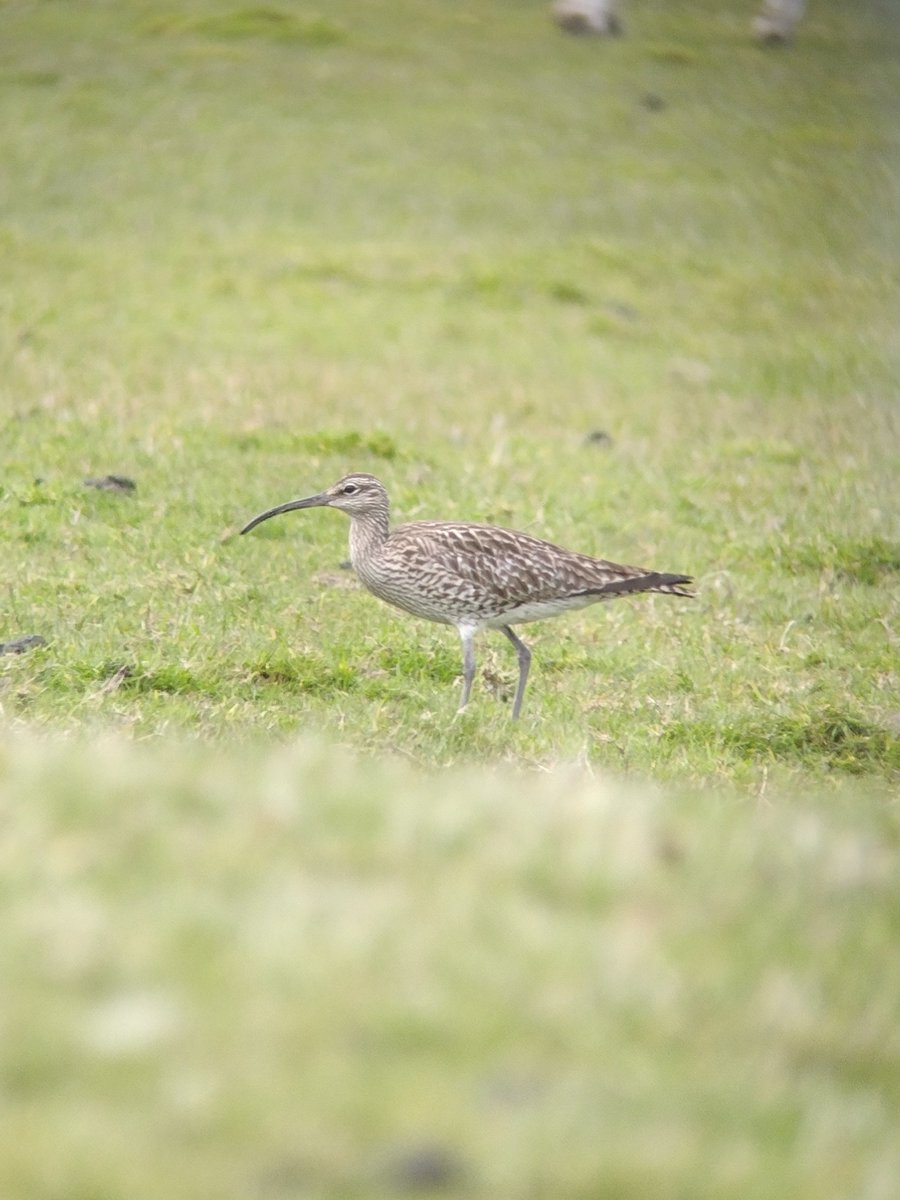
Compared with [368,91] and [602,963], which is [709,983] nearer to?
[602,963]

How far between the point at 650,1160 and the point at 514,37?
40782 millimetres

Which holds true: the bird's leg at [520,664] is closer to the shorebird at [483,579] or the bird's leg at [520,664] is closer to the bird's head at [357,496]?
the shorebird at [483,579]

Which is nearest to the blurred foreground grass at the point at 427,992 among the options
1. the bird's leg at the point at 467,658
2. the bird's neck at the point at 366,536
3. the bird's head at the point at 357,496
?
the bird's leg at the point at 467,658

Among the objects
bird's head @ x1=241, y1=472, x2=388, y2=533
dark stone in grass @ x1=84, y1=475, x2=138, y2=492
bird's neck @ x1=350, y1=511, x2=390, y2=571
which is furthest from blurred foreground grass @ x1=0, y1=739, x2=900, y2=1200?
dark stone in grass @ x1=84, y1=475, x2=138, y2=492

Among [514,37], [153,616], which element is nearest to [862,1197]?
[153,616]

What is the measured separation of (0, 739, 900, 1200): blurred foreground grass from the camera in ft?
13.3

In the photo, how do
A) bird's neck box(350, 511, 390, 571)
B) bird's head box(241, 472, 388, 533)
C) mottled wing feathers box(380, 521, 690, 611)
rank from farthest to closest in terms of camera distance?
bird's head box(241, 472, 388, 533), bird's neck box(350, 511, 390, 571), mottled wing feathers box(380, 521, 690, 611)

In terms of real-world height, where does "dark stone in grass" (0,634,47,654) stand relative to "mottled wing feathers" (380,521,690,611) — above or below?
below

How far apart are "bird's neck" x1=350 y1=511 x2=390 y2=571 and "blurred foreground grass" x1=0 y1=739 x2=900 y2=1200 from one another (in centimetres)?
513

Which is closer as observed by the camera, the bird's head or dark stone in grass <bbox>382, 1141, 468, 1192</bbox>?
dark stone in grass <bbox>382, 1141, 468, 1192</bbox>

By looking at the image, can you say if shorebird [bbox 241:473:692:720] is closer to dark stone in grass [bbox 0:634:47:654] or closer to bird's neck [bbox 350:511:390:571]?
bird's neck [bbox 350:511:390:571]

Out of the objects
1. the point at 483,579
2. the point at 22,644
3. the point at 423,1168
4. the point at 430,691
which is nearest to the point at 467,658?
the point at 430,691

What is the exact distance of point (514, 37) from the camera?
42062mm

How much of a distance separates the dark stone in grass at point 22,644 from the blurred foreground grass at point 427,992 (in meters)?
4.41
